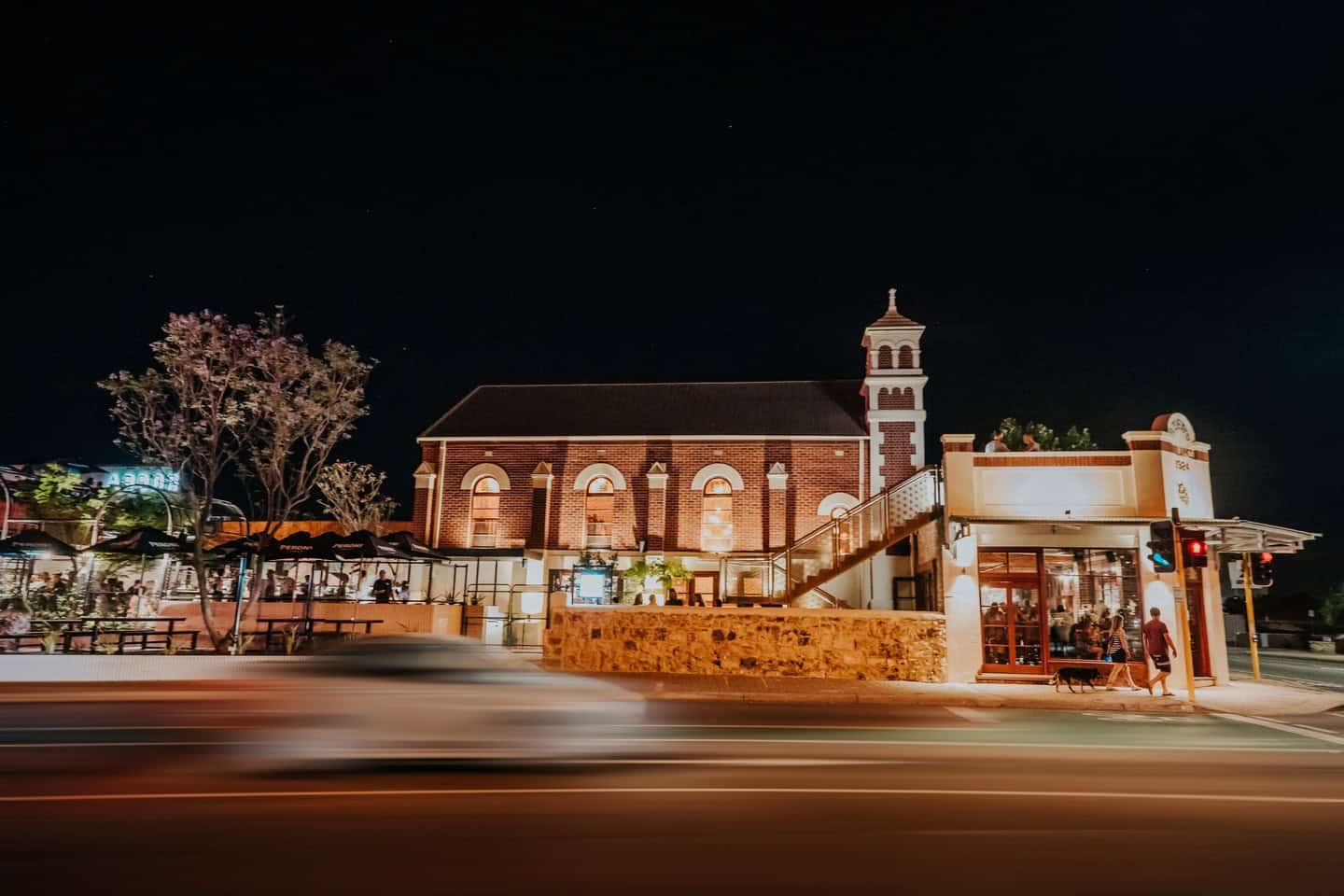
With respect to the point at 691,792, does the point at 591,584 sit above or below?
above

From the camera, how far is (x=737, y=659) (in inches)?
664

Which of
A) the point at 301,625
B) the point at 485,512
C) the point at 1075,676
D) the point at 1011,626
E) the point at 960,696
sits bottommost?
the point at 960,696

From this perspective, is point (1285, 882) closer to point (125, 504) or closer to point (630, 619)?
point (630, 619)

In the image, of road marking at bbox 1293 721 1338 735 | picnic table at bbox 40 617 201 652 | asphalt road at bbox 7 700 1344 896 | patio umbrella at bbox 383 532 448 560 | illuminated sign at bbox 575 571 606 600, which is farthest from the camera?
illuminated sign at bbox 575 571 606 600

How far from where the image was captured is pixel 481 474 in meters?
31.8

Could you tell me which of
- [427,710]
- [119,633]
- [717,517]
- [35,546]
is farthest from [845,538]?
[35,546]

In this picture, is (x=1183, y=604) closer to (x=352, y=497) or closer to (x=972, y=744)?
(x=972, y=744)

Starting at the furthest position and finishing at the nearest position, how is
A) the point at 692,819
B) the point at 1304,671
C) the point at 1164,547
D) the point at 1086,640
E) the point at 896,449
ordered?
1. the point at 896,449
2. the point at 1304,671
3. the point at 1086,640
4. the point at 1164,547
5. the point at 692,819

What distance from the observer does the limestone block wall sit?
16.8 m

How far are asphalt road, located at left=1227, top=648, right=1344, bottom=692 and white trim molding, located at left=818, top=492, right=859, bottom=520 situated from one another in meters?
11.7

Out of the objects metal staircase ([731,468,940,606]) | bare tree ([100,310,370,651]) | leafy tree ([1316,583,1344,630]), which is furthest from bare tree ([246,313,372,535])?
leafy tree ([1316,583,1344,630])

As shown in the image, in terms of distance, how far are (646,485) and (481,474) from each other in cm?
627

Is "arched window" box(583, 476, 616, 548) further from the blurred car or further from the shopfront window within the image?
the blurred car

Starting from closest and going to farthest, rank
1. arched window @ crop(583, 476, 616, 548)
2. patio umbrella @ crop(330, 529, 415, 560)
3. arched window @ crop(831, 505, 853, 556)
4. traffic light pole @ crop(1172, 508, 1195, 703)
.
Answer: traffic light pole @ crop(1172, 508, 1195, 703) < arched window @ crop(831, 505, 853, 556) < patio umbrella @ crop(330, 529, 415, 560) < arched window @ crop(583, 476, 616, 548)
